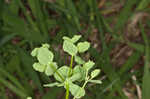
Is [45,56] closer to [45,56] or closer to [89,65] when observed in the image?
[45,56]

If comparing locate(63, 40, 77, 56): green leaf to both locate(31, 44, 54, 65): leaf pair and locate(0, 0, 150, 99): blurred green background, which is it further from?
locate(0, 0, 150, 99): blurred green background

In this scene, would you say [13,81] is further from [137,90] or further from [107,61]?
[137,90]

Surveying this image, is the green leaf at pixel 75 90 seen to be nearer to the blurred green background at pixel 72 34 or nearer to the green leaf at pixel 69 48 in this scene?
the green leaf at pixel 69 48

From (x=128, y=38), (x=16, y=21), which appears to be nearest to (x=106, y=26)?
(x=128, y=38)


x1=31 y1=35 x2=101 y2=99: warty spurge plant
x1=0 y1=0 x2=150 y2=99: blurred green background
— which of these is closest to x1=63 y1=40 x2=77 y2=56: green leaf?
x1=31 y1=35 x2=101 y2=99: warty spurge plant

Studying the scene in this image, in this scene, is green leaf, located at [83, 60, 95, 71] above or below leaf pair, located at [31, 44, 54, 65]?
below

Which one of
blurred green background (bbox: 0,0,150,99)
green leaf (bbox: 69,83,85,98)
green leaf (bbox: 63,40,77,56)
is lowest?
blurred green background (bbox: 0,0,150,99)

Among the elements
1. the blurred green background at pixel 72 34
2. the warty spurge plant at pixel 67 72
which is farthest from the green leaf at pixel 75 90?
the blurred green background at pixel 72 34

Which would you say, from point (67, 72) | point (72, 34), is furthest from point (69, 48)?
point (72, 34)

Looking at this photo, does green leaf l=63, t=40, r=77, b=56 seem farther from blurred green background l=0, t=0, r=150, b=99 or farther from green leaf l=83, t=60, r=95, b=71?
blurred green background l=0, t=0, r=150, b=99

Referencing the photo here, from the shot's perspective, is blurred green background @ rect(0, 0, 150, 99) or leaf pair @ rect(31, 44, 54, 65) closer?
leaf pair @ rect(31, 44, 54, 65)
